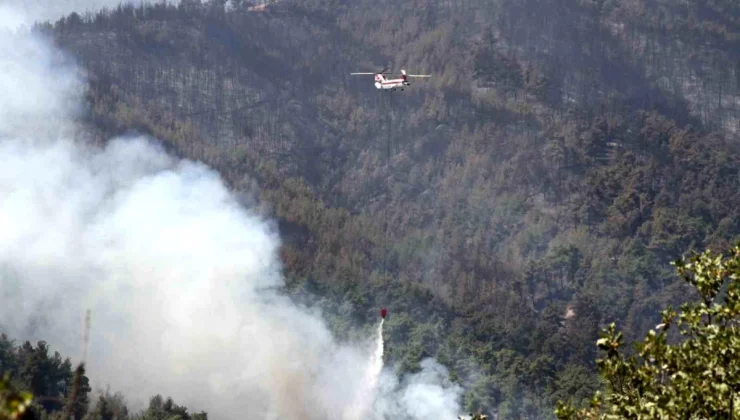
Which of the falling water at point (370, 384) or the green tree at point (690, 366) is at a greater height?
the green tree at point (690, 366)

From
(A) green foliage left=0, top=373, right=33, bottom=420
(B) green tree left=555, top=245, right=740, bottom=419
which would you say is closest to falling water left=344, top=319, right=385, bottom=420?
(B) green tree left=555, top=245, right=740, bottom=419

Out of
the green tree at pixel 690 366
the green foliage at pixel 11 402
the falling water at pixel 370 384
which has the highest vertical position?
the green foliage at pixel 11 402

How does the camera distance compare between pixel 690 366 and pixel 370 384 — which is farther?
pixel 370 384

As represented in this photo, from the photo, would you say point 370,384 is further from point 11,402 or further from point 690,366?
point 11,402

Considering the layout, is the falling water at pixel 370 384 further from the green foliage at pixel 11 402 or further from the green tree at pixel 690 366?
the green foliage at pixel 11 402

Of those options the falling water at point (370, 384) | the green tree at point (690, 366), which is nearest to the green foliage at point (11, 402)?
the green tree at point (690, 366)

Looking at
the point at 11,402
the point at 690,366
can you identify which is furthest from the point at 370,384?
the point at 11,402

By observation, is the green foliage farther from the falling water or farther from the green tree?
the falling water

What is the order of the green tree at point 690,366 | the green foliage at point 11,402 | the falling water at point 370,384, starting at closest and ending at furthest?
the green foliage at point 11,402 < the green tree at point 690,366 < the falling water at point 370,384

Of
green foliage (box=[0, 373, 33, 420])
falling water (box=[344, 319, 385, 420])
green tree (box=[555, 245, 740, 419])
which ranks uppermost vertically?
green foliage (box=[0, 373, 33, 420])
